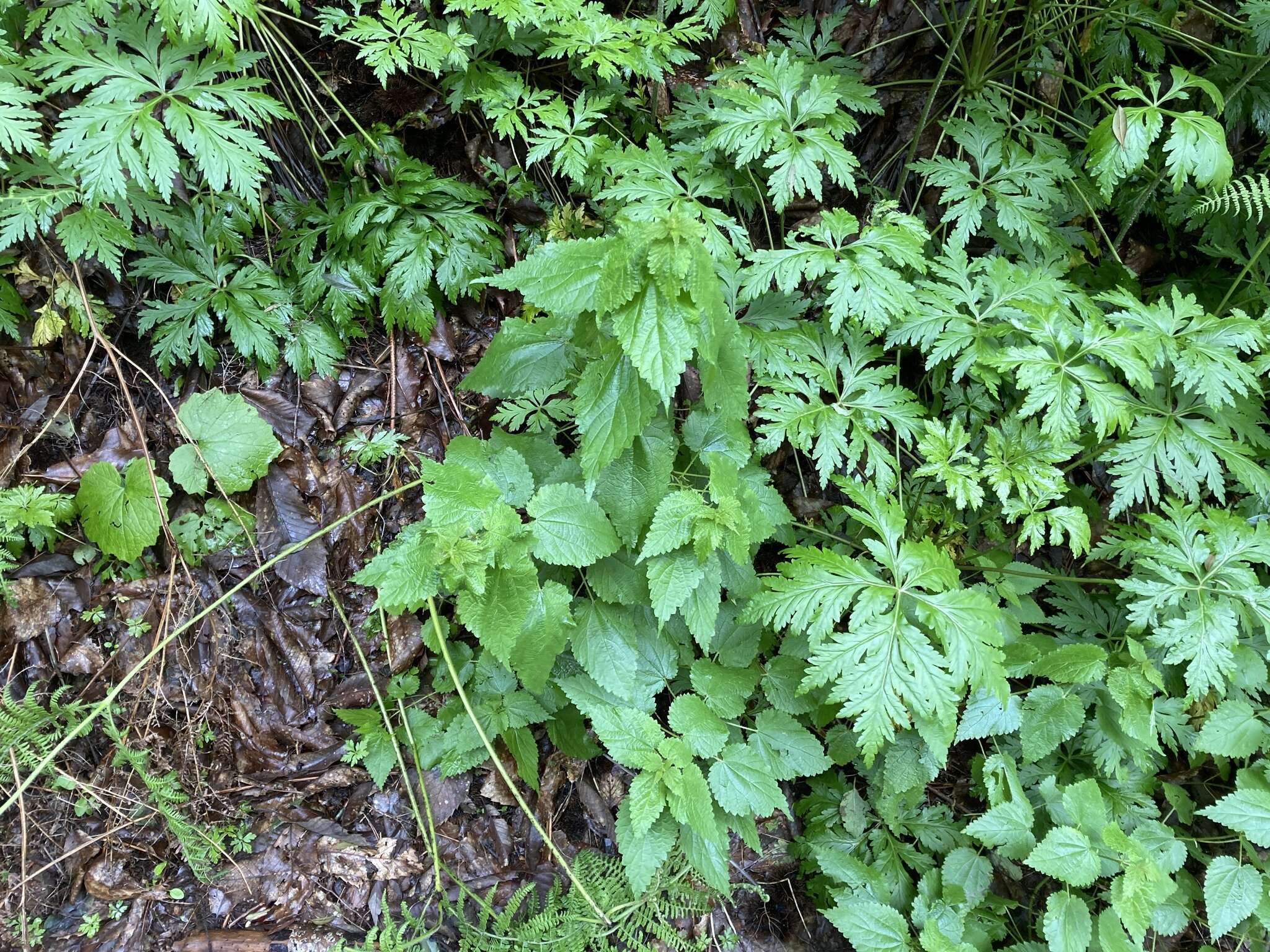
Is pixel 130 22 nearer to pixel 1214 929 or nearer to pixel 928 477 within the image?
pixel 928 477

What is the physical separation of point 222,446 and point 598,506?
173 cm

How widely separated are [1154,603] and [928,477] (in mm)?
900

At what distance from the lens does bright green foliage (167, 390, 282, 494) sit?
2.91 m

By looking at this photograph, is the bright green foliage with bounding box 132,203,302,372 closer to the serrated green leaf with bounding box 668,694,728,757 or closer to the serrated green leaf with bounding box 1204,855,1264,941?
the serrated green leaf with bounding box 668,694,728,757

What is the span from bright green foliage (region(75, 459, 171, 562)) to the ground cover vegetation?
0.06ft

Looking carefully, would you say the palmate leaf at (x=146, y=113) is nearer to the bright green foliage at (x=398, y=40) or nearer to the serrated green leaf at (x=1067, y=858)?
the bright green foliage at (x=398, y=40)

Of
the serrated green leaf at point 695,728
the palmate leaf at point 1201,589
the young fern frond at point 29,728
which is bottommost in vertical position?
the young fern frond at point 29,728

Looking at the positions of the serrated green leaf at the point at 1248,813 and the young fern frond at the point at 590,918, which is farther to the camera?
the serrated green leaf at the point at 1248,813

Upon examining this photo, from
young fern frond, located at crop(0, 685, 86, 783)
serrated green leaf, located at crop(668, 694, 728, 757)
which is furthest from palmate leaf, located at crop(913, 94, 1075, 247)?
young fern frond, located at crop(0, 685, 86, 783)

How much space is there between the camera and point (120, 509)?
284 centimetres

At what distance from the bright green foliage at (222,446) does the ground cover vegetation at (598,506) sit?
0.02 meters

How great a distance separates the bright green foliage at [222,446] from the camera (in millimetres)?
2914

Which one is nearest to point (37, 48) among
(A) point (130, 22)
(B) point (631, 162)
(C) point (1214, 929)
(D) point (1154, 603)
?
(A) point (130, 22)

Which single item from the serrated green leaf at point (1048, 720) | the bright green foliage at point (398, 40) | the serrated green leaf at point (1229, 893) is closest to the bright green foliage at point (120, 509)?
the bright green foliage at point (398, 40)
